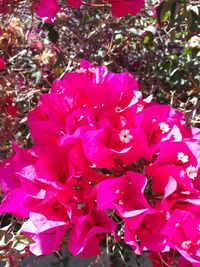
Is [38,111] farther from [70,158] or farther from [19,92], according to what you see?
[19,92]

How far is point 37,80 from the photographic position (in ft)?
6.63

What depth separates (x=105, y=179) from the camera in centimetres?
76

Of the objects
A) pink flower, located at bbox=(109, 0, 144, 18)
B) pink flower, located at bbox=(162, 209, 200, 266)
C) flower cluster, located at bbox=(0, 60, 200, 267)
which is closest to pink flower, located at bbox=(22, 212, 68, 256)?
flower cluster, located at bbox=(0, 60, 200, 267)

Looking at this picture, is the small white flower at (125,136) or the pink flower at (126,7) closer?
the small white flower at (125,136)

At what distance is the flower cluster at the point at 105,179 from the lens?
0.70 meters

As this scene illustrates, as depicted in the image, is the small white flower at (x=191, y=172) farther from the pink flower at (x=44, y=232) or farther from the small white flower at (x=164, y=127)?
the pink flower at (x=44, y=232)

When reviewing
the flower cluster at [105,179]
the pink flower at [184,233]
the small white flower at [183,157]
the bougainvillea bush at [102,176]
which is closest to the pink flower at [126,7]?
the bougainvillea bush at [102,176]

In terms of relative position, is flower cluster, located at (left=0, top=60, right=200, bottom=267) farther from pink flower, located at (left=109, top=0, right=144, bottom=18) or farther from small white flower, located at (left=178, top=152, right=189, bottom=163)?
pink flower, located at (left=109, top=0, right=144, bottom=18)

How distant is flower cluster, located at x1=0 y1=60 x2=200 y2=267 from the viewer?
70 cm

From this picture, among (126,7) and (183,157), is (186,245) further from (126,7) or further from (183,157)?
(126,7)

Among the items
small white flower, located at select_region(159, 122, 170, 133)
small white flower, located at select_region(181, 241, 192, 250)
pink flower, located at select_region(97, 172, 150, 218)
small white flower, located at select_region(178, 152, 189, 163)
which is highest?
small white flower, located at select_region(159, 122, 170, 133)

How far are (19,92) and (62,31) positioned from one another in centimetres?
46

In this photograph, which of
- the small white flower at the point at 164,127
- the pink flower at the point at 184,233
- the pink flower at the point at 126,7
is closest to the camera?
the pink flower at the point at 184,233

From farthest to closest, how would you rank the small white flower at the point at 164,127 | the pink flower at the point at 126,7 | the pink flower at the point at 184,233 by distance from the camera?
the pink flower at the point at 126,7 < the small white flower at the point at 164,127 < the pink flower at the point at 184,233
